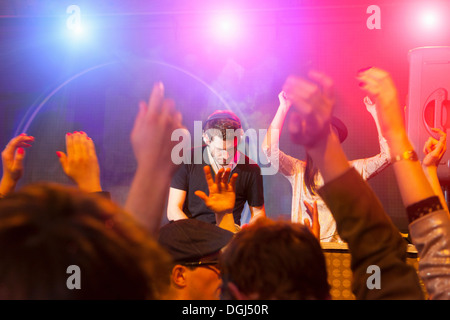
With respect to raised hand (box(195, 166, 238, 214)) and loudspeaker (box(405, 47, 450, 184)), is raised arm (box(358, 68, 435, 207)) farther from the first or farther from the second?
loudspeaker (box(405, 47, 450, 184))

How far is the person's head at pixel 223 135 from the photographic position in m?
3.08

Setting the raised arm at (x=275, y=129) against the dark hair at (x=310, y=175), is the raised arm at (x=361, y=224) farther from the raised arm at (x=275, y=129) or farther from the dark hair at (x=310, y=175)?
the dark hair at (x=310, y=175)

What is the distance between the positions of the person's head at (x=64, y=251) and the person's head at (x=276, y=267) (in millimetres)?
328

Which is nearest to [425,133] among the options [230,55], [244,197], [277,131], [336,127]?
[336,127]

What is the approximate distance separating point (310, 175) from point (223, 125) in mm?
717

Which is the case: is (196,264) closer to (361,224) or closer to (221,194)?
(221,194)

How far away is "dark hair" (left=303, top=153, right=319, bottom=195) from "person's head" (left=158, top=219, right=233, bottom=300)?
1.88 meters

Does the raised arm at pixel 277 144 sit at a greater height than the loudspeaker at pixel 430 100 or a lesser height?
lesser

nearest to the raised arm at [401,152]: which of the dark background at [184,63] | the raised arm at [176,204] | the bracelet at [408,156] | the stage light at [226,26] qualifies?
the bracelet at [408,156]

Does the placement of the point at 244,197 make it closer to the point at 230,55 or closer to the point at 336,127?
the point at 336,127

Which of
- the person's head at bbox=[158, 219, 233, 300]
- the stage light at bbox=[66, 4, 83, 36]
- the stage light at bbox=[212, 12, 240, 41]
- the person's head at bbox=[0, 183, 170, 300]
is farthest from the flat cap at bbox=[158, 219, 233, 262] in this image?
the stage light at bbox=[66, 4, 83, 36]

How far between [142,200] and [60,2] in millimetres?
5038

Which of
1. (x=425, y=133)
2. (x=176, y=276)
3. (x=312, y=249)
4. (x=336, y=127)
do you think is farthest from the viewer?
(x=425, y=133)
